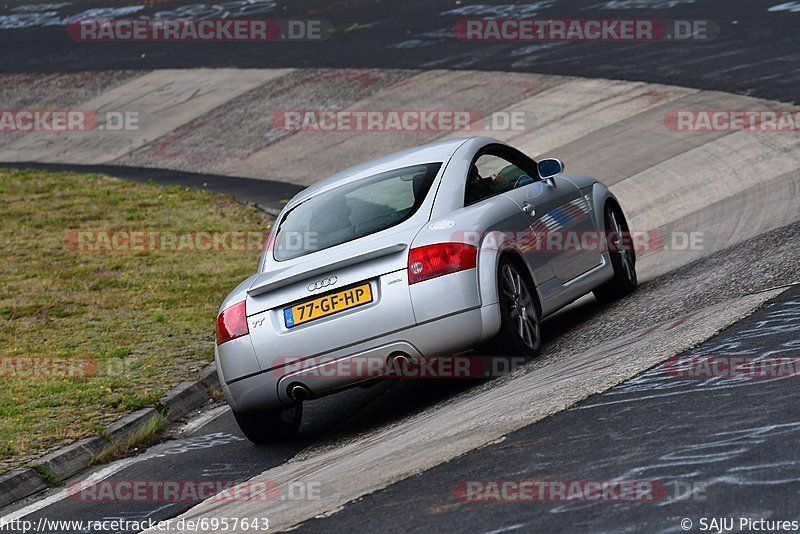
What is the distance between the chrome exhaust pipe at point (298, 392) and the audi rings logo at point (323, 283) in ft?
1.87

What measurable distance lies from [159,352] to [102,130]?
43.2 feet

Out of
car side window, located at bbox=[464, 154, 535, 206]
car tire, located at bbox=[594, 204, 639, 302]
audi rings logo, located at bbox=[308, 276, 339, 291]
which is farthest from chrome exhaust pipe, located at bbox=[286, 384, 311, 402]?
car tire, located at bbox=[594, 204, 639, 302]

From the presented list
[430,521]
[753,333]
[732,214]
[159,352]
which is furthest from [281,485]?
[732,214]

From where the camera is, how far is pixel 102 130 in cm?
2250

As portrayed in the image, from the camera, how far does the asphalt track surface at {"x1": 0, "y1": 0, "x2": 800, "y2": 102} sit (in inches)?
721

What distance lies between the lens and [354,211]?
802cm

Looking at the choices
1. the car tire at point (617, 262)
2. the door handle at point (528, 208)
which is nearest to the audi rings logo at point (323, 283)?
the door handle at point (528, 208)

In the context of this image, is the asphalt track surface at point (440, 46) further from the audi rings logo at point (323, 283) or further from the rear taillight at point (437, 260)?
the audi rings logo at point (323, 283)

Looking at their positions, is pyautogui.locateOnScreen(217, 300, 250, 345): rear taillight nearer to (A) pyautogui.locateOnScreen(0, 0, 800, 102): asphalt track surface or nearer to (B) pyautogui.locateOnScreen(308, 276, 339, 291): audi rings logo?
(B) pyautogui.locateOnScreen(308, 276, 339, 291): audi rings logo

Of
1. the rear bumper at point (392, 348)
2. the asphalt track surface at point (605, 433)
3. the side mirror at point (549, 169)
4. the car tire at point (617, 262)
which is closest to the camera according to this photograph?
the asphalt track surface at point (605, 433)

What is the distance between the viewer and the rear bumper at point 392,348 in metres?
7.22

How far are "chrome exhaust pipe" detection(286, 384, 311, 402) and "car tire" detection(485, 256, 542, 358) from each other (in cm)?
108

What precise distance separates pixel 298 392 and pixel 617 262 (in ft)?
10.3

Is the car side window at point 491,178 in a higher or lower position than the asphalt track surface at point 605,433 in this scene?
higher
